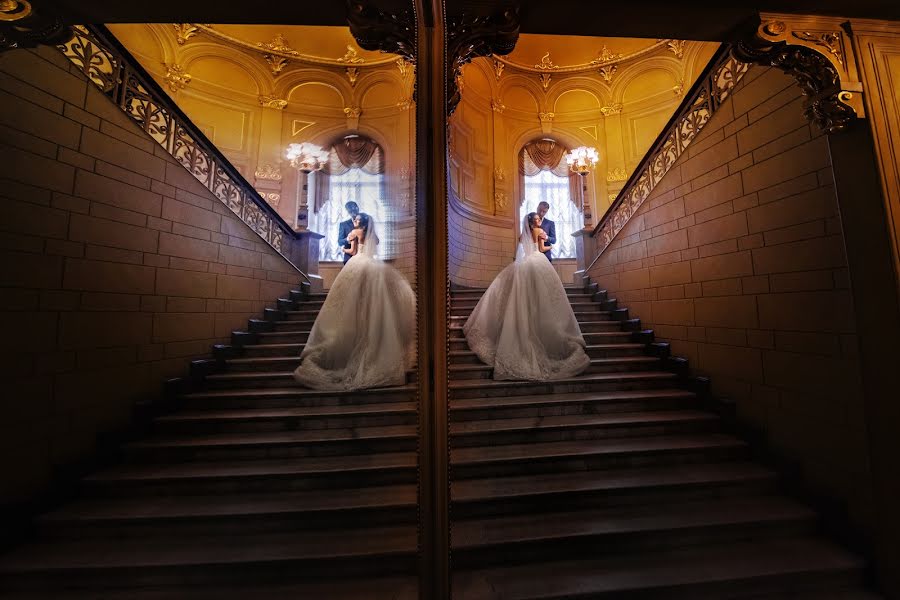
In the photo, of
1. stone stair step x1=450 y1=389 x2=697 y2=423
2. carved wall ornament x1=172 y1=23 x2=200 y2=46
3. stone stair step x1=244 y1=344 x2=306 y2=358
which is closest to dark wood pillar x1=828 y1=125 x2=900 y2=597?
stone stair step x1=450 y1=389 x2=697 y2=423

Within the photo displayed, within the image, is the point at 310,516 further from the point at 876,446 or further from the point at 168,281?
the point at 876,446

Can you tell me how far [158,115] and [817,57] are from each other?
4.47 meters

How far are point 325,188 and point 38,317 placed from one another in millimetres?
4365

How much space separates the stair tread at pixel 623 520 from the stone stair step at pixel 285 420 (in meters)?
0.90

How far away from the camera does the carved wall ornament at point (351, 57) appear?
667 cm

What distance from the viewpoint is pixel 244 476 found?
205cm

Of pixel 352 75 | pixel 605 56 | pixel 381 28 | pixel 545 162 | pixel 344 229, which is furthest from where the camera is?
pixel 545 162

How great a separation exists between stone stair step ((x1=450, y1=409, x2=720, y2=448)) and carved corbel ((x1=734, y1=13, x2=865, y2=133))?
1.97 metres

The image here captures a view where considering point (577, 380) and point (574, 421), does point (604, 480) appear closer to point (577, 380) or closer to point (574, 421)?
point (574, 421)

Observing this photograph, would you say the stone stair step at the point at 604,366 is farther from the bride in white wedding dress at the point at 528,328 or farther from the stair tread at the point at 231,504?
the stair tread at the point at 231,504

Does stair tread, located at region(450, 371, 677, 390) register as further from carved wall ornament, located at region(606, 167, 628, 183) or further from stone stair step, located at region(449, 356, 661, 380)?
carved wall ornament, located at region(606, 167, 628, 183)

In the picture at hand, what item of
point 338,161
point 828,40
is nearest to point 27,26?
point 828,40

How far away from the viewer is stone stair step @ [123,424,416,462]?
2242mm

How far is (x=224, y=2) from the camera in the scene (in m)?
1.58
